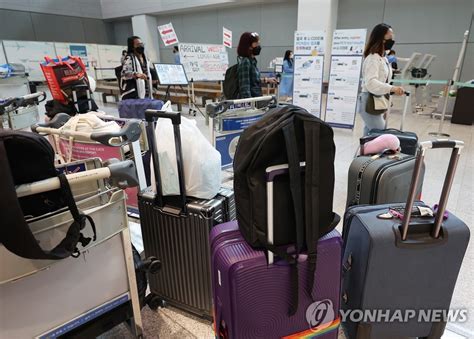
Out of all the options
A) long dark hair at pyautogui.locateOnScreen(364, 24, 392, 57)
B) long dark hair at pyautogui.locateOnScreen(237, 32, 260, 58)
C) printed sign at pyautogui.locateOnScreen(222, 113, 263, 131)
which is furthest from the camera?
long dark hair at pyautogui.locateOnScreen(237, 32, 260, 58)

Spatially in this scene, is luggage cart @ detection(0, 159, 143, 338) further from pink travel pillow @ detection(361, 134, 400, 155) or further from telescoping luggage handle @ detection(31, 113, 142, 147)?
pink travel pillow @ detection(361, 134, 400, 155)

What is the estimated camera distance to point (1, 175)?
0.78 meters

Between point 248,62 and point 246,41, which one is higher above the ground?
point 246,41

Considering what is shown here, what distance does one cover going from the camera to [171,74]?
582 centimetres

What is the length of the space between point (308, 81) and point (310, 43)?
25.0 inches

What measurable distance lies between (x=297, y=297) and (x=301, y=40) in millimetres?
5261

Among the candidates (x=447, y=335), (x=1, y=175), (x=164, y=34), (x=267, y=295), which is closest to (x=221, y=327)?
(x=267, y=295)

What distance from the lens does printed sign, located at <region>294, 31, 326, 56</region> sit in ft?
17.5

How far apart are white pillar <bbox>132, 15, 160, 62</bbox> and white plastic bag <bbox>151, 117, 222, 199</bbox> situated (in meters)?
13.5

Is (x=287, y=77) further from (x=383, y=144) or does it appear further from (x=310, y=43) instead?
(x=383, y=144)

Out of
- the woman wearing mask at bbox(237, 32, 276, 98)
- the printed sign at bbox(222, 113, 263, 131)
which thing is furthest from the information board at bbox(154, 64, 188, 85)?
the printed sign at bbox(222, 113, 263, 131)

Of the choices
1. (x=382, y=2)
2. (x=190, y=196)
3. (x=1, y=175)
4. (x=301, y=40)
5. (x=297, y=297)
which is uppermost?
(x=382, y=2)

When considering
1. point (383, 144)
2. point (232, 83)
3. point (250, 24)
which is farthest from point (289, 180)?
point (250, 24)

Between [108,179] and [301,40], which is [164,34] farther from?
[108,179]
